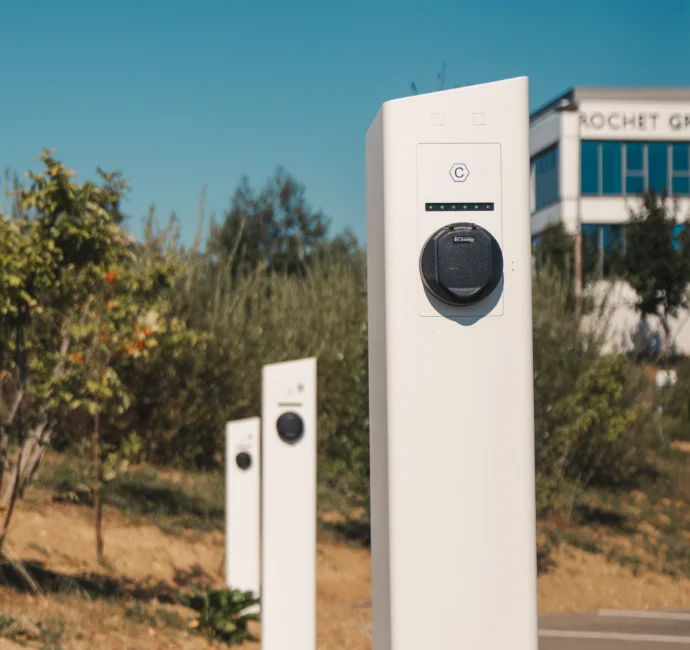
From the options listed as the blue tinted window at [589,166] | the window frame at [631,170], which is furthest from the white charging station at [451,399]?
the window frame at [631,170]

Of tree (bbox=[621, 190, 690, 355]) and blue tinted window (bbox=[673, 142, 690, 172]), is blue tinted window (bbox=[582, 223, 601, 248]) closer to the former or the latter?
blue tinted window (bbox=[673, 142, 690, 172])

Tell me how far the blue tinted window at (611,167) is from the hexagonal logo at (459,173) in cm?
3704

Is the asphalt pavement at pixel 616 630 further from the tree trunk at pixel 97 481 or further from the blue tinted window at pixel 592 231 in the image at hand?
the blue tinted window at pixel 592 231

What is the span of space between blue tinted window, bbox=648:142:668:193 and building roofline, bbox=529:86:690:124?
1676 millimetres

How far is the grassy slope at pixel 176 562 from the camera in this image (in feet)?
24.2

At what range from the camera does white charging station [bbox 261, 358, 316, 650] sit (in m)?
6.00

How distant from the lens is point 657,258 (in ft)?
99.7

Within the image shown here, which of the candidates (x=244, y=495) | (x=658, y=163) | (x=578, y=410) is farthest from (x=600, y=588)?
(x=658, y=163)

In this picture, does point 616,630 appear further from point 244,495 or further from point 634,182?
point 634,182

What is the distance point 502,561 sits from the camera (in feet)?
7.20

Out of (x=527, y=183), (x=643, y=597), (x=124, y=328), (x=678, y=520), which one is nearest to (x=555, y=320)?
(x=678, y=520)

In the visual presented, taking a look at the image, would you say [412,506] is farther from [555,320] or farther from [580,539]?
[555,320]

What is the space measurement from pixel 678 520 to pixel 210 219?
983 cm

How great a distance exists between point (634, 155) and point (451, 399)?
37561 mm
